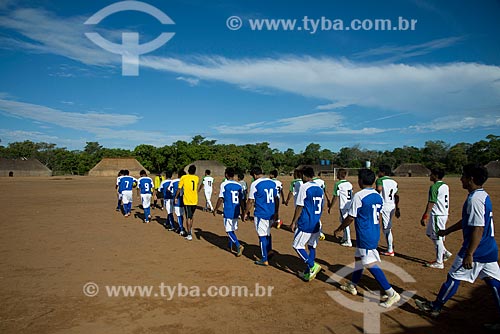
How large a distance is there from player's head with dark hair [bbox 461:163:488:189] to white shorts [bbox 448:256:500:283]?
1.05 meters

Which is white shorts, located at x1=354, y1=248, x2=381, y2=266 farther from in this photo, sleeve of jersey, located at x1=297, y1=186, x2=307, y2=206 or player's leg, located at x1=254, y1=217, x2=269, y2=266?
player's leg, located at x1=254, y1=217, x2=269, y2=266

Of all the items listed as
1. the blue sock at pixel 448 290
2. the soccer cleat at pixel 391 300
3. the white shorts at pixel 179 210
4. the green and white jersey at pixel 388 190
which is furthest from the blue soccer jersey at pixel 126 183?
the blue sock at pixel 448 290

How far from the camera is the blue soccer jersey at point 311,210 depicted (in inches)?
235

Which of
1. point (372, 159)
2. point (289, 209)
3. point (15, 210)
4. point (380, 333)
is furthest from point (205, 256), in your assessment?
point (372, 159)

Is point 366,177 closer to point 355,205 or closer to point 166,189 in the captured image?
point 355,205

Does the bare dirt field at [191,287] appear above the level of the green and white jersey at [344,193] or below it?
below

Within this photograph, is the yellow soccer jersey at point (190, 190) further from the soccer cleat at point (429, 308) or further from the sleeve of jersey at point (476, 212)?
the sleeve of jersey at point (476, 212)

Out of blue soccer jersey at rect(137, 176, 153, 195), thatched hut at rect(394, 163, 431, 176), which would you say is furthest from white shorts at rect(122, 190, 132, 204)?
thatched hut at rect(394, 163, 431, 176)

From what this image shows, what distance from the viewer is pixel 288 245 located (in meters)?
9.00

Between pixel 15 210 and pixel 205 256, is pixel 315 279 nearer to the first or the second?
pixel 205 256

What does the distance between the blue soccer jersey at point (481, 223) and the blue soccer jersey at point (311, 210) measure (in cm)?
238

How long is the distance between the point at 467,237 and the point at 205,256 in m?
5.49

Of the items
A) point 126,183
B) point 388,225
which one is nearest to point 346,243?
point 388,225

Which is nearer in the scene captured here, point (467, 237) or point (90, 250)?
point (467, 237)
